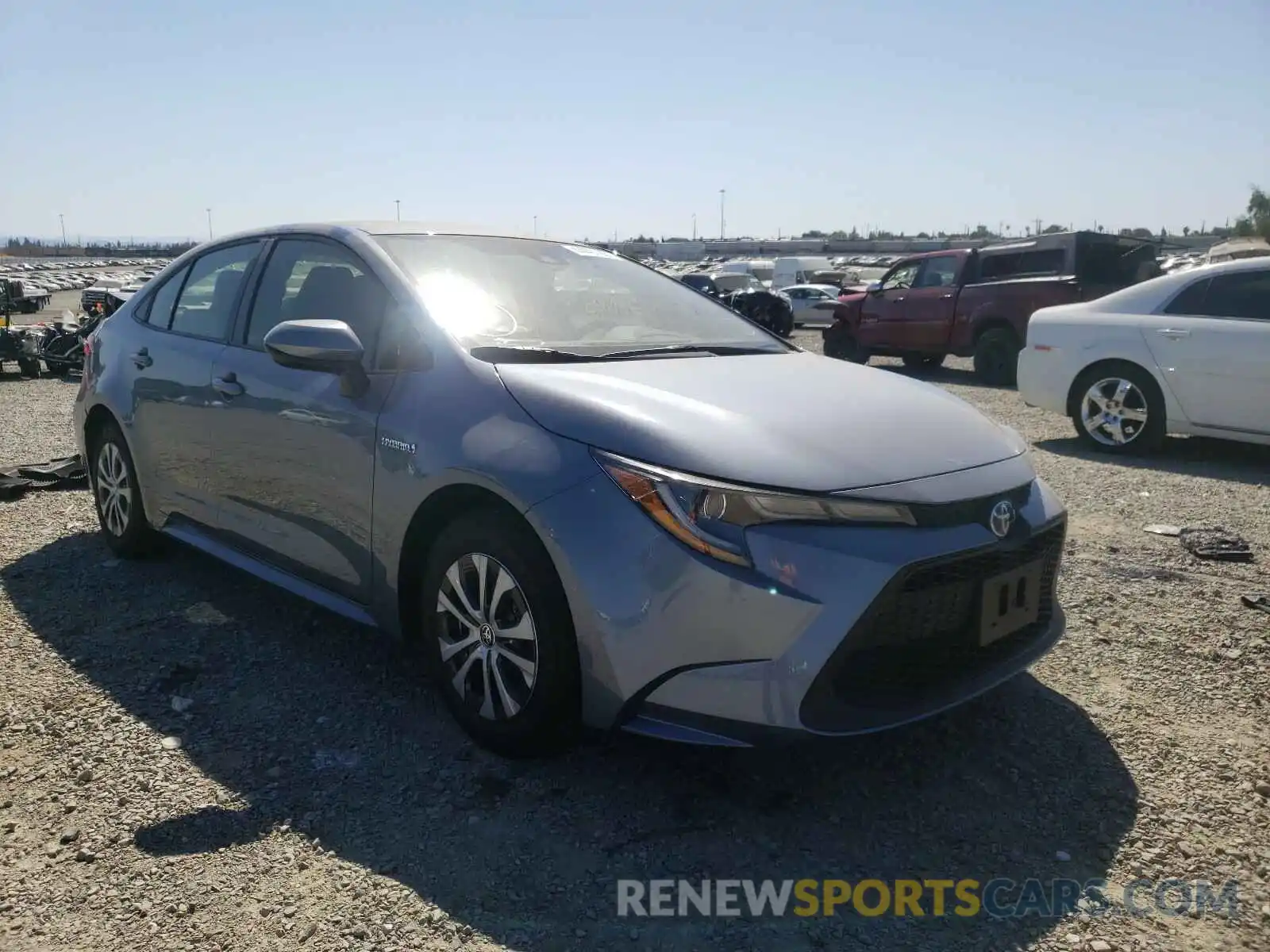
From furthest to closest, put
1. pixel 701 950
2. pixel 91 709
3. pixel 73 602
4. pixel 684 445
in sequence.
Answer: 1. pixel 73 602
2. pixel 91 709
3. pixel 684 445
4. pixel 701 950

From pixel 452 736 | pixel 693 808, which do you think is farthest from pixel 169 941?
pixel 693 808

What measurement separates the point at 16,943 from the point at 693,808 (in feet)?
5.36

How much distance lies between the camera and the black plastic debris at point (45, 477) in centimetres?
647

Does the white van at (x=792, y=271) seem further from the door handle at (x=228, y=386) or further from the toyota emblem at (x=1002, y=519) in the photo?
the toyota emblem at (x=1002, y=519)

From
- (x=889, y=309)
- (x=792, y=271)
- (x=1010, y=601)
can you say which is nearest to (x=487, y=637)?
(x=1010, y=601)

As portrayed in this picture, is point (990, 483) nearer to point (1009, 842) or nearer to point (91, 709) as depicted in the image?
point (1009, 842)

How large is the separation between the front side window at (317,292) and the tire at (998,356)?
36.1 feet

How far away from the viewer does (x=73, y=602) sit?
4422mm

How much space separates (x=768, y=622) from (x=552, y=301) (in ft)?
5.51

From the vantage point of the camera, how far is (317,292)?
12.2 ft

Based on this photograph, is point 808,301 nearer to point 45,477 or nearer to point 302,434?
point 45,477

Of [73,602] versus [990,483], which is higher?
[990,483]

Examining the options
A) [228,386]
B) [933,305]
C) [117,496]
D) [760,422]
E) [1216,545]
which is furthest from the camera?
[933,305]

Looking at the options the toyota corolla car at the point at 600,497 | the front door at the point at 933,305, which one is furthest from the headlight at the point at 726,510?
the front door at the point at 933,305
